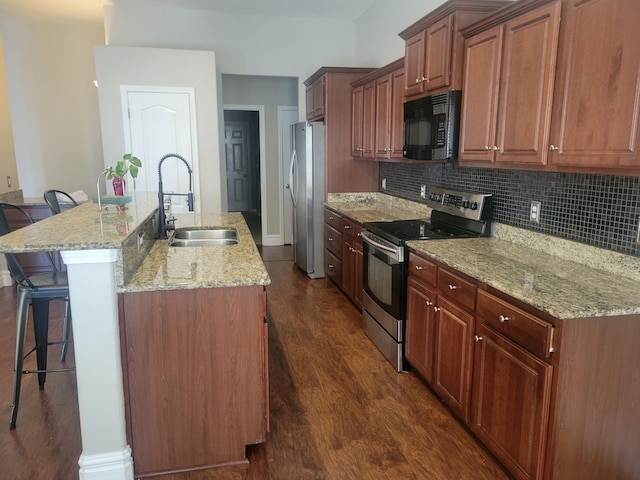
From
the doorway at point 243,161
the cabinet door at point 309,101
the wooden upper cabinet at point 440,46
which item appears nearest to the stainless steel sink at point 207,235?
the wooden upper cabinet at point 440,46

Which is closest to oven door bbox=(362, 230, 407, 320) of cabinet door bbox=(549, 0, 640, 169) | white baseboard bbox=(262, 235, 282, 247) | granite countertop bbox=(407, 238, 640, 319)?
granite countertop bbox=(407, 238, 640, 319)

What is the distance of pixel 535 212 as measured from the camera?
2.58 metres

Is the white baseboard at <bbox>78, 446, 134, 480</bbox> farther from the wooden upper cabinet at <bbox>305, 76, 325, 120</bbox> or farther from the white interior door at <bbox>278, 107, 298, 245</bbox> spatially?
the white interior door at <bbox>278, 107, 298, 245</bbox>

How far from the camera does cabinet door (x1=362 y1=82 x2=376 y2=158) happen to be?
167 inches

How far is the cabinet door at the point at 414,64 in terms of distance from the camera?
3.07m

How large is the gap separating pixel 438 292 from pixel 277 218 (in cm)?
473

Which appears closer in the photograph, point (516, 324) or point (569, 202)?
point (516, 324)

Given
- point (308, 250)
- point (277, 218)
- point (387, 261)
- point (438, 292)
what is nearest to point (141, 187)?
point (308, 250)

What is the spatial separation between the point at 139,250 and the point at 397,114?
241 centimetres

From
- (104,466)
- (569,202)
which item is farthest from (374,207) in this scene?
(104,466)

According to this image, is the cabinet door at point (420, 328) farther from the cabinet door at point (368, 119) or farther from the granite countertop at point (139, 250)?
the cabinet door at point (368, 119)

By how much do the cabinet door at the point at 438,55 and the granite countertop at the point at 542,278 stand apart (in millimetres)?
1032

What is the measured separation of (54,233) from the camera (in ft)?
6.51

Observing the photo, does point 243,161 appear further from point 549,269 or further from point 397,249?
point 549,269
